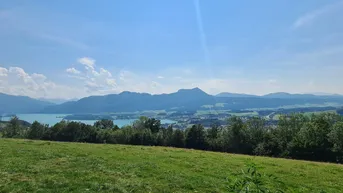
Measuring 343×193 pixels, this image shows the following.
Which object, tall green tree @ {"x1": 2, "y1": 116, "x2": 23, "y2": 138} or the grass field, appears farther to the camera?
tall green tree @ {"x1": 2, "y1": 116, "x2": 23, "y2": 138}

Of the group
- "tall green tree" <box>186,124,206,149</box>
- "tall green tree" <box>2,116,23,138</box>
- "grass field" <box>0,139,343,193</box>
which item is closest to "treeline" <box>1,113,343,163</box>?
"tall green tree" <box>186,124,206,149</box>

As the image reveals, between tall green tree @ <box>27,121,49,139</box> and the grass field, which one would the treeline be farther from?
the grass field

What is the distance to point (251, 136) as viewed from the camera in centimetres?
7025

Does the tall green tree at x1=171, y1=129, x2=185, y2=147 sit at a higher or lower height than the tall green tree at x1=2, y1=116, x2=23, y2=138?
lower

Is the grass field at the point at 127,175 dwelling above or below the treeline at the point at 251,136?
above

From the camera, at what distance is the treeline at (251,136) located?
54250 mm

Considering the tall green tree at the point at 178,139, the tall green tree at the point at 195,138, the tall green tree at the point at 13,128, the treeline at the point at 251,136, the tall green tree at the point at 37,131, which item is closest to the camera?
the treeline at the point at 251,136

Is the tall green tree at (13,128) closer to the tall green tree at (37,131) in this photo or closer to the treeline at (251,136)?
the tall green tree at (37,131)

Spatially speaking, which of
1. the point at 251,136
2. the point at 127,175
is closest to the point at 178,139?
the point at 251,136

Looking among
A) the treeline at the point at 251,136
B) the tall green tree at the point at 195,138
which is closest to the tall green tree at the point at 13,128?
the treeline at the point at 251,136

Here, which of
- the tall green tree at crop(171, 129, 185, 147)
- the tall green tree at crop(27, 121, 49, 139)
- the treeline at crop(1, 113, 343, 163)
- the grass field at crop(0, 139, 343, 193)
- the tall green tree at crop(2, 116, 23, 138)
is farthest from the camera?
the tall green tree at crop(2, 116, 23, 138)

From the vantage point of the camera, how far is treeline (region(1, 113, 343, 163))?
5425 centimetres

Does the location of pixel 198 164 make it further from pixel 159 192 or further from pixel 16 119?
pixel 16 119

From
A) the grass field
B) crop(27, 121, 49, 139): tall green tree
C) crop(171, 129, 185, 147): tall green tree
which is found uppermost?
the grass field
